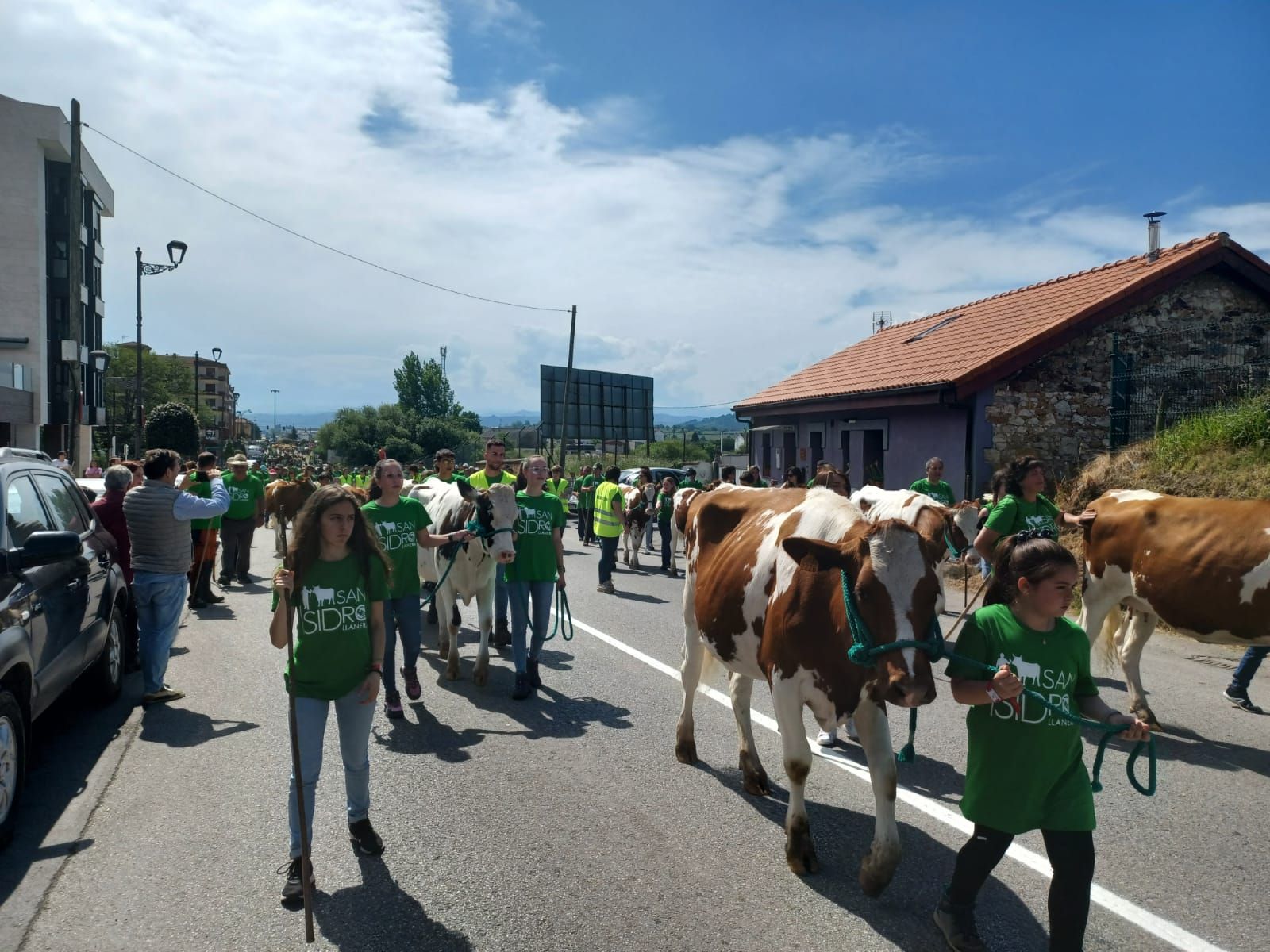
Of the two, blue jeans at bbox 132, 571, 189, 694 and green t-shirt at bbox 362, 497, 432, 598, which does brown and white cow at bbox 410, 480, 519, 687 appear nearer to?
green t-shirt at bbox 362, 497, 432, 598

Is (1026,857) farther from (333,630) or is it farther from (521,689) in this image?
(521,689)

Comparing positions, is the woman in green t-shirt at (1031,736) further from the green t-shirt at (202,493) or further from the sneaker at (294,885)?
the green t-shirt at (202,493)

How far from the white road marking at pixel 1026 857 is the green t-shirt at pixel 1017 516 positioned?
2.30 m

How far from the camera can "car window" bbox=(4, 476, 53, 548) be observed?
5.08 m

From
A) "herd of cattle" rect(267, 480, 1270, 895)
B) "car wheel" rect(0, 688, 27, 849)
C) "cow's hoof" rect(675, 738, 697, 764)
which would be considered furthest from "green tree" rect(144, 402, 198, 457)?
"cow's hoof" rect(675, 738, 697, 764)

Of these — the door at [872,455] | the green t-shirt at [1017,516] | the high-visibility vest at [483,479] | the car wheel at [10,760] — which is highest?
the door at [872,455]

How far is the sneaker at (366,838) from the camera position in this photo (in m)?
4.16

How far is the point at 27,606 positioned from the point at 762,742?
4.45 metres

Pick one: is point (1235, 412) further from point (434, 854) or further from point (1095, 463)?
point (434, 854)

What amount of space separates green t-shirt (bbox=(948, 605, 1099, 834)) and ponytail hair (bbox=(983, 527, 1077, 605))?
0.13 meters

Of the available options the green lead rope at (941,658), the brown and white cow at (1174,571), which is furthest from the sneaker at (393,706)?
the brown and white cow at (1174,571)

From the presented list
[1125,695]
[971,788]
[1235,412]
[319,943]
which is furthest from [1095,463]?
[319,943]

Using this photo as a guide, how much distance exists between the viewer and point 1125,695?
6965mm

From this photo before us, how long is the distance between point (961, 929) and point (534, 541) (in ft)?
14.9
